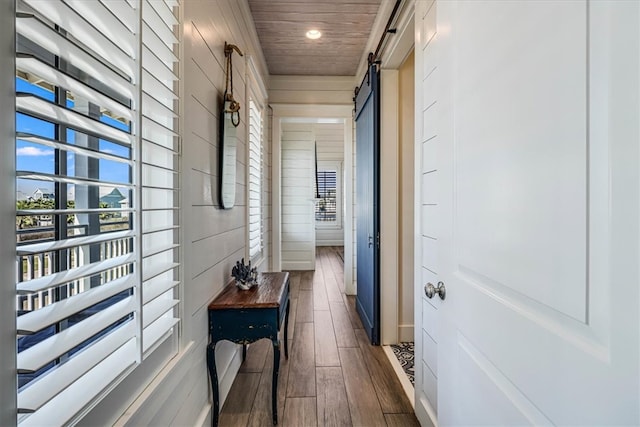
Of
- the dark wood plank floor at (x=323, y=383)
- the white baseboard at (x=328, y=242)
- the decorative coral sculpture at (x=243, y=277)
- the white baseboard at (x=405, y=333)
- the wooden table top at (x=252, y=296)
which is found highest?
the decorative coral sculpture at (x=243, y=277)

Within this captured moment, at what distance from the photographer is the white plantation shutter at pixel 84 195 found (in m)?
0.62

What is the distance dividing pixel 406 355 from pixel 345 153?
8.69ft

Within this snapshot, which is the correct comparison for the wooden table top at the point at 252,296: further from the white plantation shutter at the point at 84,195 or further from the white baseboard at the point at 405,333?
the white baseboard at the point at 405,333

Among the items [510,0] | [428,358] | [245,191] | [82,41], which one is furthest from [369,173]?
[82,41]

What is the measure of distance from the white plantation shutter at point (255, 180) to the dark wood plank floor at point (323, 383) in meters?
0.90

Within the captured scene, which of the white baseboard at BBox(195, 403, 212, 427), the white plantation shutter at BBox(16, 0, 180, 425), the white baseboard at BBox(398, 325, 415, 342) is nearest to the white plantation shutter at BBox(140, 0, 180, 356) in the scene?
the white plantation shutter at BBox(16, 0, 180, 425)

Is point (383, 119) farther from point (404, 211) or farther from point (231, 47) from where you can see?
point (231, 47)

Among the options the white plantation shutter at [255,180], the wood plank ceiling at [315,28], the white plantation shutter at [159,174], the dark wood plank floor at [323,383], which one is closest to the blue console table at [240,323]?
the dark wood plank floor at [323,383]

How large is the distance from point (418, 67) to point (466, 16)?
0.85 metres

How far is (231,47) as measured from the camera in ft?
6.45

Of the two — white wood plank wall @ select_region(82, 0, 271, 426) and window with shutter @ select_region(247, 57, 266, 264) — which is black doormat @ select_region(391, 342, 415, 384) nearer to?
white wood plank wall @ select_region(82, 0, 271, 426)

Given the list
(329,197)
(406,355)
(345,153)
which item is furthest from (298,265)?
(329,197)

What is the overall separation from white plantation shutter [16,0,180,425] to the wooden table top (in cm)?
53

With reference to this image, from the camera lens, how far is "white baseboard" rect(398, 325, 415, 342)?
2.71 meters
